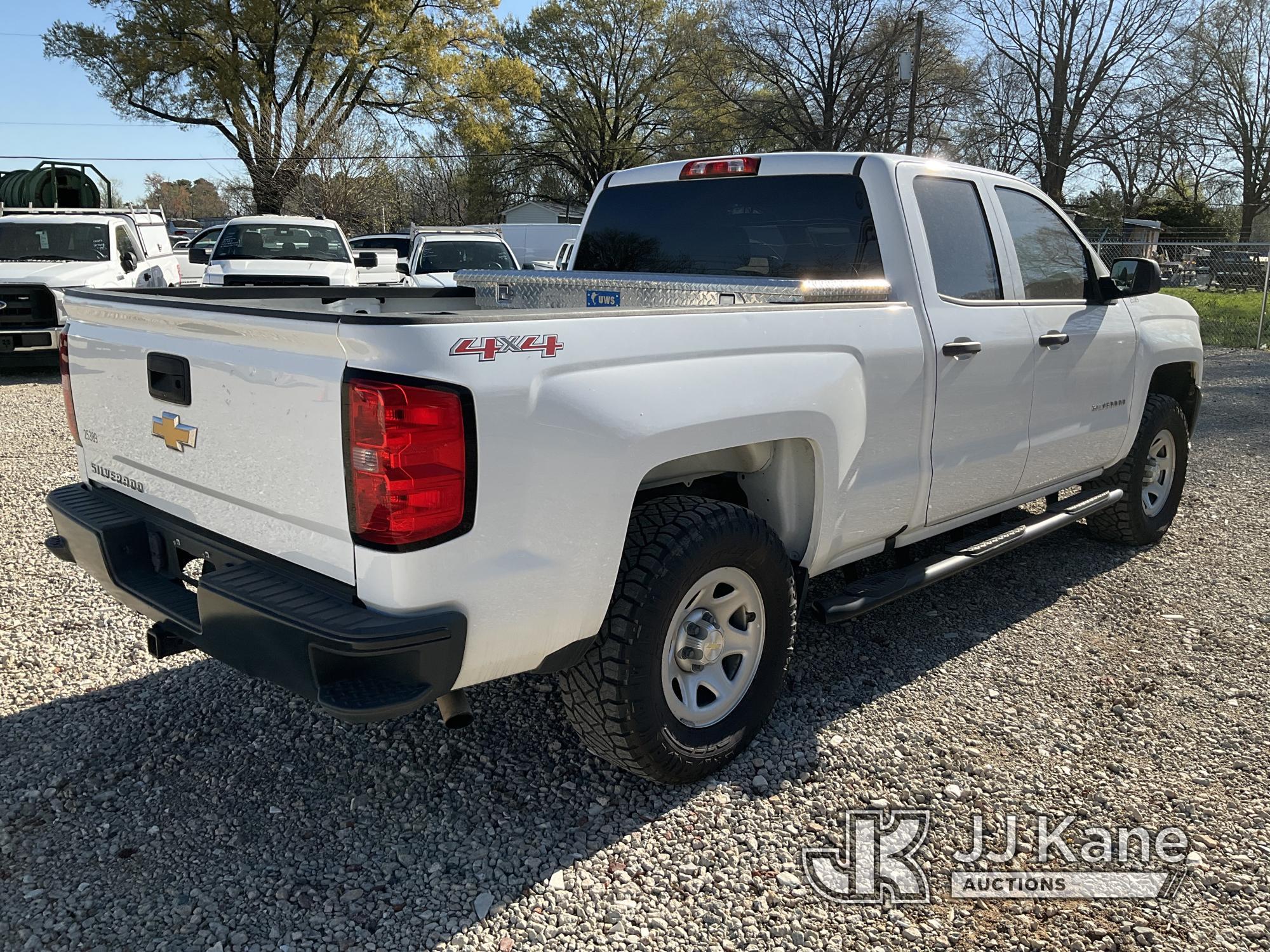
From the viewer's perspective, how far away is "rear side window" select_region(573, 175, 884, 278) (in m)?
3.88

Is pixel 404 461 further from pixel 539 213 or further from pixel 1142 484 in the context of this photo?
pixel 539 213

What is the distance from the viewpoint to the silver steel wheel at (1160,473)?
221 inches

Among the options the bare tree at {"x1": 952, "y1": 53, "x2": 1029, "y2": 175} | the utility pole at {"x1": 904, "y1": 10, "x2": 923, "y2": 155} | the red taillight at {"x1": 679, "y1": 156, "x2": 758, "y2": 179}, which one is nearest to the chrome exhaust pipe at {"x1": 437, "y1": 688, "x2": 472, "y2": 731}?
the red taillight at {"x1": 679, "y1": 156, "x2": 758, "y2": 179}

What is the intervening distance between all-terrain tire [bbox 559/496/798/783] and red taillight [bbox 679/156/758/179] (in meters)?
1.78

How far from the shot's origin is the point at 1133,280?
489 cm

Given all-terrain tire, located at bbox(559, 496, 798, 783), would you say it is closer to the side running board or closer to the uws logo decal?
the side running board

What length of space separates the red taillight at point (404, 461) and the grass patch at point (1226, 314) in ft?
60.4

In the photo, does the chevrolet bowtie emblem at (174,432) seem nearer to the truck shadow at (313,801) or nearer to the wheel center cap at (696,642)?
the truck shadow at (313,801)

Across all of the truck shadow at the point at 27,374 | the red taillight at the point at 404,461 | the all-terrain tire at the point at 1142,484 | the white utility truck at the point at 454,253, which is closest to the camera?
the red taillight at the point at 404,461

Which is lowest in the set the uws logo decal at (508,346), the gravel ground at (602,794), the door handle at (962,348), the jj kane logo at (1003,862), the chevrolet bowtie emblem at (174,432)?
the jj kane logo at (1003,862)

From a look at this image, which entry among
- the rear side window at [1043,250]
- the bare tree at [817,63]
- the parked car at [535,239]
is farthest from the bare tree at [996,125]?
the rear side window at [1043,250]

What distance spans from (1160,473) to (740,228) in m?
3.26

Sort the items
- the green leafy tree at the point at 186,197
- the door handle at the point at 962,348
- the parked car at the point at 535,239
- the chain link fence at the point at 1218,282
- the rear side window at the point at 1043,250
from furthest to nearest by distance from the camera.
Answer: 1. the green leafy tree at the point at 186,197
2. the parked car at the point at 535,239
3. the chain link fence at the point at 1218,282
4. the rear side window at the point at 1043,250
5. the door handle at the point at 962,348

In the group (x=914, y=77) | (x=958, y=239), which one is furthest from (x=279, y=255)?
(x=914, y=77)
